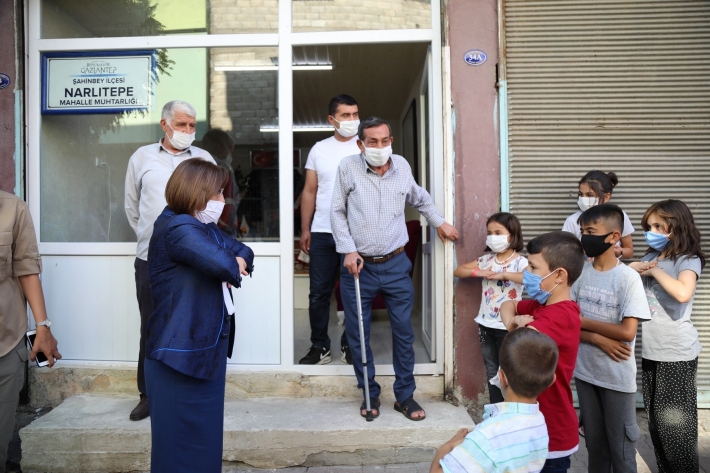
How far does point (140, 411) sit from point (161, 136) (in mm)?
2126

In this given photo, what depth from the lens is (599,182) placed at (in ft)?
12.9

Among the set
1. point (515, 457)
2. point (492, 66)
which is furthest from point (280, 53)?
point (515, 457)

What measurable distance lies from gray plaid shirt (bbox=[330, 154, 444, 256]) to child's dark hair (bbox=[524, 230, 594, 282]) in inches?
56.9

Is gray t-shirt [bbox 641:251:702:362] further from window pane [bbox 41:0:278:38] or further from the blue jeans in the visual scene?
window pane [bbox 41:0:278:38]

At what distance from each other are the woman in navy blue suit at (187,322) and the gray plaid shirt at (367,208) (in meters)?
1.33

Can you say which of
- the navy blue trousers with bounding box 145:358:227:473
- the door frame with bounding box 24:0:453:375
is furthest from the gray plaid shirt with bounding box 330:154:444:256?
the navy blue trousers with bounding box 145:358:227:473

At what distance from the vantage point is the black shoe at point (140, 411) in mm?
3930

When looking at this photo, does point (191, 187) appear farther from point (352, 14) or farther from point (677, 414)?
point (677, 414)

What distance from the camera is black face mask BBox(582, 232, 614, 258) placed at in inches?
114

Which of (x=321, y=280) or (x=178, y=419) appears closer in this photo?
(x=178, y=419)

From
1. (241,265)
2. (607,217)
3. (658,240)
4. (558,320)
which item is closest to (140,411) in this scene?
(241,265)

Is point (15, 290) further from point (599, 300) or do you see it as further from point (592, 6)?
point (592, 6)

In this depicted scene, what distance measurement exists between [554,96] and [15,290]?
381 cm

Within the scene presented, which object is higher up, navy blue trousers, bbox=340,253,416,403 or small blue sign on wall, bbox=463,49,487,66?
small blue sign on wall, bbox=463,49,487,66
